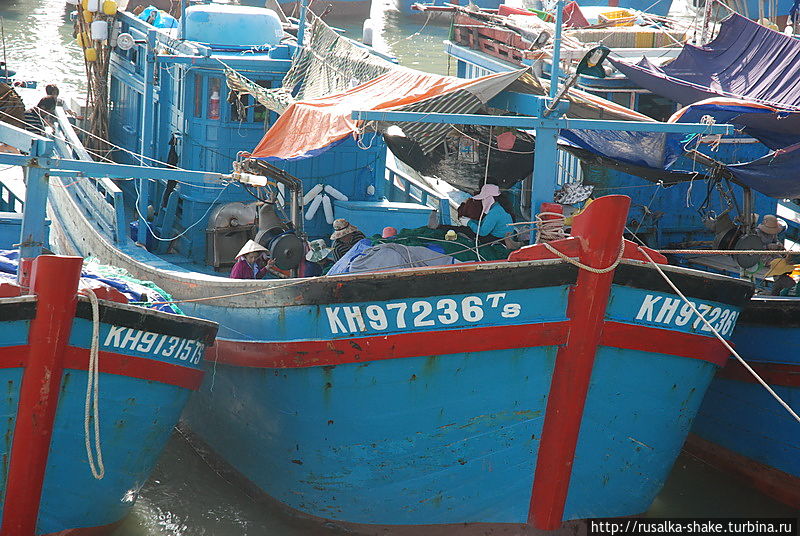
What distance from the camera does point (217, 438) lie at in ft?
29.5

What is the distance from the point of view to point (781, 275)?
359 inches

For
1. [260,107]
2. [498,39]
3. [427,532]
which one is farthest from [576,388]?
[498,39]

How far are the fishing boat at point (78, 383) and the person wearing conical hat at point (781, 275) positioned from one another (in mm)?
5170

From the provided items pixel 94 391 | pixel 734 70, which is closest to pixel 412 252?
pixel 94 391

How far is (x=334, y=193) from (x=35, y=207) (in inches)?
154

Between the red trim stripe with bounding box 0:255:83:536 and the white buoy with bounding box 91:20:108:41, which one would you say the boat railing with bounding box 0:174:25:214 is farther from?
the red trim stripe with bounding box 0:255:83:536

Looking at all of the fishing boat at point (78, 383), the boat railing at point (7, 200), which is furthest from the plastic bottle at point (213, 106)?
the boat railing at point (7, 200)

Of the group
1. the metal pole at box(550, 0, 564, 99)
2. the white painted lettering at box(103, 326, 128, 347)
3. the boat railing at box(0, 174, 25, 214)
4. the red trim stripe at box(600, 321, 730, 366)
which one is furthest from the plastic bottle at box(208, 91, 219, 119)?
the red trim stripe at box(600, 321, 730, 366)

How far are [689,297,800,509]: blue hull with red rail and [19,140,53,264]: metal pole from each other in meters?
5.74

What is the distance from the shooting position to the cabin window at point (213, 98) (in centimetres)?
1023

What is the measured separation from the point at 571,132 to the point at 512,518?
360 centimetres

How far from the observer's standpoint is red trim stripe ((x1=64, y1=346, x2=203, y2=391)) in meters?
6.71

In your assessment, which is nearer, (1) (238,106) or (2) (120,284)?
(2) (120,284)

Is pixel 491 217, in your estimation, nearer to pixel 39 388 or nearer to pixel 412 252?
pixel 412 252
